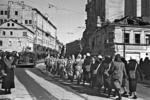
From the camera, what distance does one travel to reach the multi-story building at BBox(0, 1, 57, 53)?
1516cm

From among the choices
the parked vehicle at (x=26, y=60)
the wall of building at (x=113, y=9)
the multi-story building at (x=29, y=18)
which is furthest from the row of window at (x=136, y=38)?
the parked vehicle at (x=26, y=60)

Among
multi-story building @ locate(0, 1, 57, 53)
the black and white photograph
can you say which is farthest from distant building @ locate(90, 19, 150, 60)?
multi-story building @ locate(0, 1, 57, 53)

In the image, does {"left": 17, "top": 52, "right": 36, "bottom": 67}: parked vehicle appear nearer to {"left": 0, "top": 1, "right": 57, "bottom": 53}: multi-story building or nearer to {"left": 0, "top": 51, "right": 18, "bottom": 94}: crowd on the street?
{"left": 0, "top": 1, "right": 57, "bottom": 53}: multi-story building

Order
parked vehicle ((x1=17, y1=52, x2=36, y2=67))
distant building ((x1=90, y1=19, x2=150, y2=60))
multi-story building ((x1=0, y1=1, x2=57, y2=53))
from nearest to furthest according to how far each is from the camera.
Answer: multi-story building ((x1=0, y1=1, x2=57, y2=53))
distant building ((x1=90, y1=19, x2=150, y2=60))
parked vehicle ((x1=17, y1=52, x2=36, y2=67))

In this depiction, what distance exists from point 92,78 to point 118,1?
38252 mm

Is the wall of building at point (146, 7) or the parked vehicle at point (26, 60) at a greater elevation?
the wall of building at point (146, 7)

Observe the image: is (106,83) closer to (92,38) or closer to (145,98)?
(145,98)

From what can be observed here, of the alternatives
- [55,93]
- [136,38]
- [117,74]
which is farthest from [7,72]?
[136,38]

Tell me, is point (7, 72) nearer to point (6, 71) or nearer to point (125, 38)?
point (6, 71)

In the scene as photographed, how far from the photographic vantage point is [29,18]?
54469mm

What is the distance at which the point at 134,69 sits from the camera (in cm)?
986

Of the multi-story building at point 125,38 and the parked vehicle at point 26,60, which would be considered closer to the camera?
the multi-story building at point 125,38

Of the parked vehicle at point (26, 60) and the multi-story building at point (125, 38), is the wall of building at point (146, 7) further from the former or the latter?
the parked vehicle at point (26, 60)

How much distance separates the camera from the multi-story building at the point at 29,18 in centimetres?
1516
